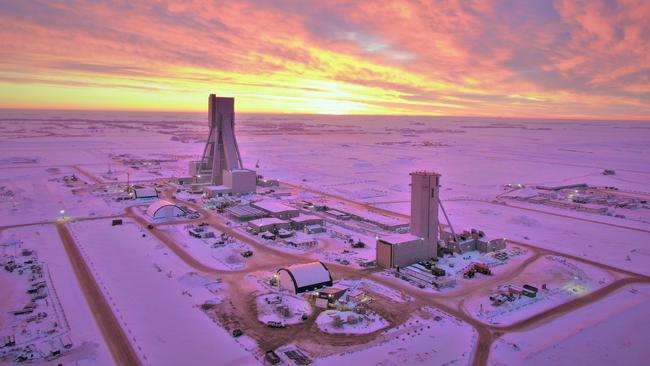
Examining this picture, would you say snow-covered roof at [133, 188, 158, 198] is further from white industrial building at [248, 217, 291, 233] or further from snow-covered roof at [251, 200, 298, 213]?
white industrial building at [248, 217, 291, 233]

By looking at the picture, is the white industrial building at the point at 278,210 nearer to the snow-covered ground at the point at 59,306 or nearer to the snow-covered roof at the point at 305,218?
the snow-covered roof at the point at 305,218

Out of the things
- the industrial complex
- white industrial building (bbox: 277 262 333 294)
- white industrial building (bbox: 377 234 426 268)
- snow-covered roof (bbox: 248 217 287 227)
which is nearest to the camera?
the industrial complex

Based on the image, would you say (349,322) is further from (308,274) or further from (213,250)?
(213,250)

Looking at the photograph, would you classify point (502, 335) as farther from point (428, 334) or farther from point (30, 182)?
point (30, 182)

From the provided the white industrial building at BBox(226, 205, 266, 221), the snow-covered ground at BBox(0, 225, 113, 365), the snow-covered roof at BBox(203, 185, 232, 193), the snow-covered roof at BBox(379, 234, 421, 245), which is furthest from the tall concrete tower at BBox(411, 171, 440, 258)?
the snow-covered roof at BBox(203, 185, 232, 193)

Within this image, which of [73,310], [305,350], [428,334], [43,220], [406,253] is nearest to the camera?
[305,350]

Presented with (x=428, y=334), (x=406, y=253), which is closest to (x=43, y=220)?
(x=406, y=253)
